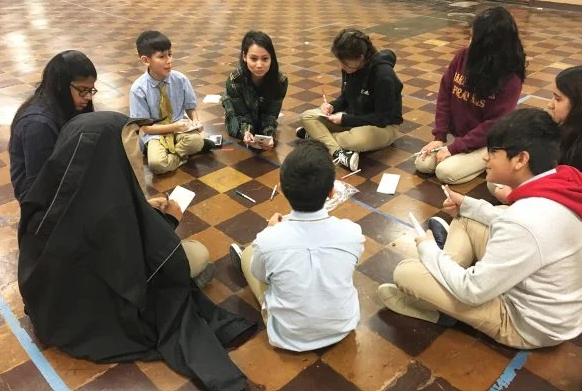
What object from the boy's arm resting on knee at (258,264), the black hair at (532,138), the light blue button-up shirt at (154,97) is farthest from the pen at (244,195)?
the black hair at (532,138)

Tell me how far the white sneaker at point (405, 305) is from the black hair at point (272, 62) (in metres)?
1.81

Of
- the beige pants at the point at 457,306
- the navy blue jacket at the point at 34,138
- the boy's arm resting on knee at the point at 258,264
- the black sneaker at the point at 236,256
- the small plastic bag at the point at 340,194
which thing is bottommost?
the small plastic bag at the point at 340,194

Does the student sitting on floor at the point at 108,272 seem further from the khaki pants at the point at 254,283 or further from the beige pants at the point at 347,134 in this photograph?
the beige pants at the point at 347,134

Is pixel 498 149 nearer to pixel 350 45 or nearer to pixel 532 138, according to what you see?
pixel 532 138

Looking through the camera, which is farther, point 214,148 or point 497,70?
point 214,148

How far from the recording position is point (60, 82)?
188cm

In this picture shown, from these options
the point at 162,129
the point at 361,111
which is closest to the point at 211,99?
the point at 162,129

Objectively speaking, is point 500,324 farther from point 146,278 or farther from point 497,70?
point 497,70

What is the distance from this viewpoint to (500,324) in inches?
68.4

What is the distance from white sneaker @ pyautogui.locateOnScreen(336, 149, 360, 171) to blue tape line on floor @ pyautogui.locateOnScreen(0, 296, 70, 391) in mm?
2023

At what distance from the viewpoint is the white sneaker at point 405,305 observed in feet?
6.35

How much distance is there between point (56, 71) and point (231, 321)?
120cm

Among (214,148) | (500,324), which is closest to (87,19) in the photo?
(214,148)

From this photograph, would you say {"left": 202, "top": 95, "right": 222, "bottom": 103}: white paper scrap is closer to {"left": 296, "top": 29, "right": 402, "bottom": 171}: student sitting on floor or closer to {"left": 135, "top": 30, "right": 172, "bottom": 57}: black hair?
{"left": 296, "top": 29, "right": 402, "bottom": 171}: student sitting on floor
